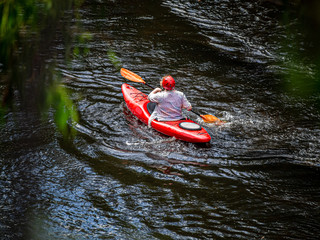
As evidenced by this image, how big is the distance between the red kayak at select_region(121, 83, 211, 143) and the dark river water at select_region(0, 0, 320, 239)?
0.13 meters

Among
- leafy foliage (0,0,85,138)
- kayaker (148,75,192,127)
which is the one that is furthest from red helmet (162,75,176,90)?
leafy foliage (0,0,85,138)

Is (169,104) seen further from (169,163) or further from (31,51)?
(31,51)

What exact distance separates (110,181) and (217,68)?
188 inches

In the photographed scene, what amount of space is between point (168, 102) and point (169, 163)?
41.1 inches

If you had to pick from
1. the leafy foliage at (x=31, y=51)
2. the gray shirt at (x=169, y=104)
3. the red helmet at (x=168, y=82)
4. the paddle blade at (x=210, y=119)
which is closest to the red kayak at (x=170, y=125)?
the gray shirt at (x=169, y=104)

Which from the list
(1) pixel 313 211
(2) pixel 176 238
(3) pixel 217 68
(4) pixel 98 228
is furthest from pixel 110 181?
(3) pixel 217 68

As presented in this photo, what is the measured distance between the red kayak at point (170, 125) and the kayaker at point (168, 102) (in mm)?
113

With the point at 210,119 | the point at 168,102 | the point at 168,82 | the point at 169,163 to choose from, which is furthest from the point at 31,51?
the point at 210,119

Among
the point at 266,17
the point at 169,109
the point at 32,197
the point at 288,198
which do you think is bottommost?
the point at 32,197

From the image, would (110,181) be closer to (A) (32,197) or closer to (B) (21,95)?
(A) (32,197)

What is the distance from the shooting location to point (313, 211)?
4.53 meters

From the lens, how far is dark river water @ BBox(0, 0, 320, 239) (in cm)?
435

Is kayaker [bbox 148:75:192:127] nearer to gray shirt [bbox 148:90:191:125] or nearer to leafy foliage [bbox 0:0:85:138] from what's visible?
gray shirt [bbox 148:90:191:125]

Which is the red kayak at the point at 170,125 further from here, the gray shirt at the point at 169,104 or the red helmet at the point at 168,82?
the red helmet at the point at 168,82
